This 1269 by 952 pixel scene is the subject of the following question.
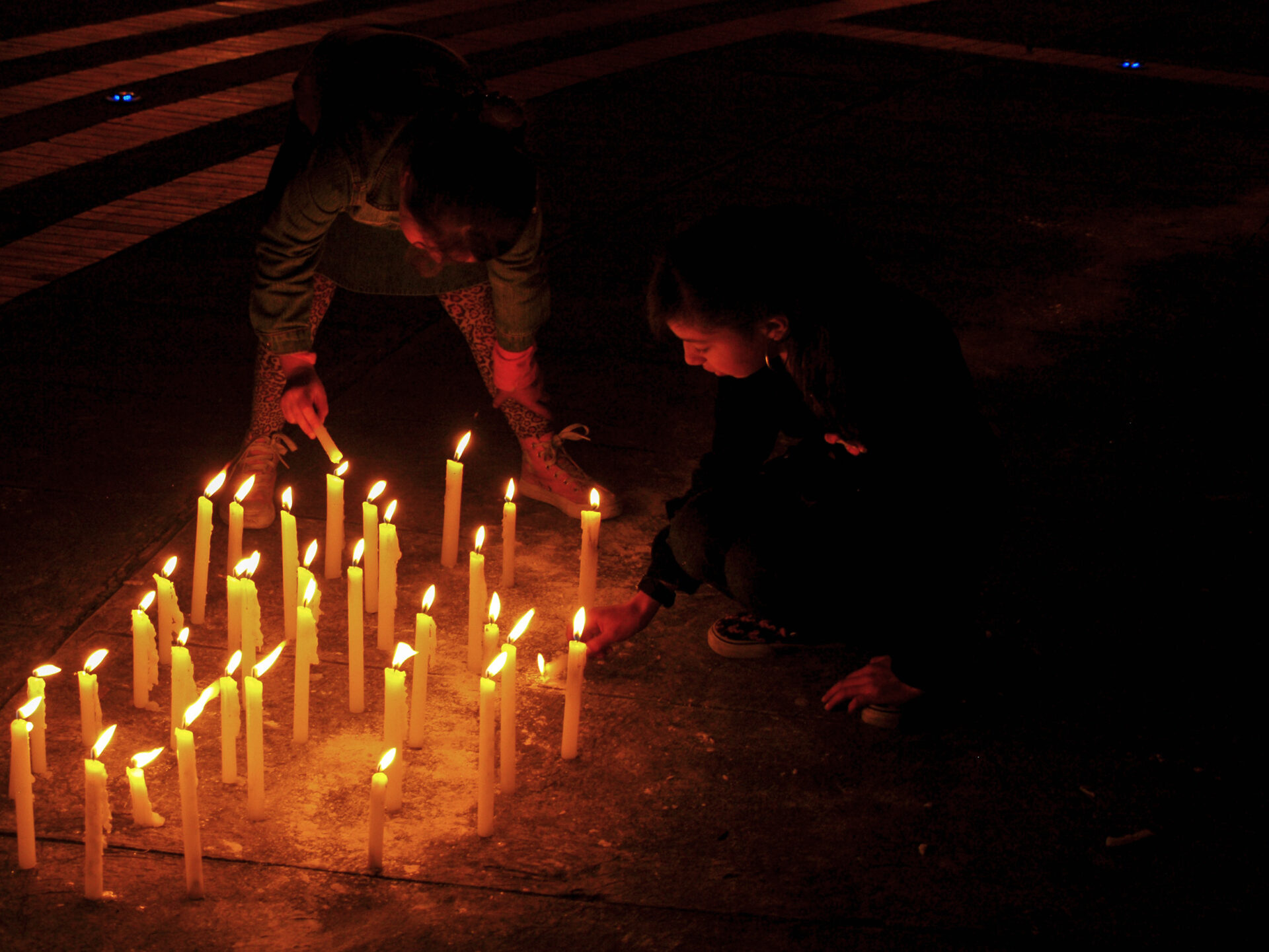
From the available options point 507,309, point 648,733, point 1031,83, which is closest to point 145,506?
point 507,309

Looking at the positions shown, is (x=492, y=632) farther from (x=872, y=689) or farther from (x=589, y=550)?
(x=872, y=689)

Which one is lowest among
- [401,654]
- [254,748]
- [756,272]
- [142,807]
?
[142,807]

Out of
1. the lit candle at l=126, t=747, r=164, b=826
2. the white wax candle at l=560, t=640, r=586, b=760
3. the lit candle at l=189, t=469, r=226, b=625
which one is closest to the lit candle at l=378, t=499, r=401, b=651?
the lit candle at l=189, t=469, r=226, b=625

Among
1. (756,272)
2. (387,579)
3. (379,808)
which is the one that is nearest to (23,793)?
(379,808)

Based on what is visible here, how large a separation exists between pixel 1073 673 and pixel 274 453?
7.92ft

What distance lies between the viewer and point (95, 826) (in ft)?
7.85

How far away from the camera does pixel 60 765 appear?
2.85 metres

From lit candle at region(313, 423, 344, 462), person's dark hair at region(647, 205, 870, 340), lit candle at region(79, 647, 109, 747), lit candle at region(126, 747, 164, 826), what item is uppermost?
person's dark hair at region(647, 205, 870, 340)

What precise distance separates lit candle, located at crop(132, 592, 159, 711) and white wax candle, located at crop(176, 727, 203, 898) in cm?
59

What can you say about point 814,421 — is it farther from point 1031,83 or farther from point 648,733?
point 1031,83

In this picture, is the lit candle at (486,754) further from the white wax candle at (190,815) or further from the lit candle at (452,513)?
the lit candle at (452,513)

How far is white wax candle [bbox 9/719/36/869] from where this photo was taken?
2.44 metres

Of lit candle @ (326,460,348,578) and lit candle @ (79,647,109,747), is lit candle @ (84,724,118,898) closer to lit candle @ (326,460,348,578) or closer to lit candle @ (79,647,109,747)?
lit candle @ (79,647,109,747)

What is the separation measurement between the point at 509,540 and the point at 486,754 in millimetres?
1021
